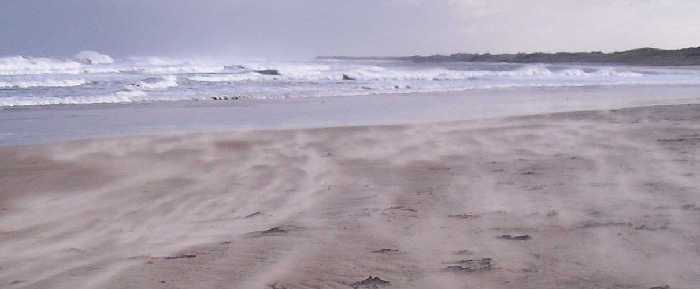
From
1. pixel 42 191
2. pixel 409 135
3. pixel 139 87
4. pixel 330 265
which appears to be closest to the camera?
pixel 330 265

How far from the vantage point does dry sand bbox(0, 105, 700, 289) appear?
363 cm

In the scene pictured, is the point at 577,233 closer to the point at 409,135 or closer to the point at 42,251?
the point at 42,251

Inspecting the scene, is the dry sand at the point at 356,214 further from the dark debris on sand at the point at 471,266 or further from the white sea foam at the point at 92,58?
the white sea foam at the point at 92,58

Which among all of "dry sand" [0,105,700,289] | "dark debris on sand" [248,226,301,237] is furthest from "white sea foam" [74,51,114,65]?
"dark debris on sand" [248,226,301,237]

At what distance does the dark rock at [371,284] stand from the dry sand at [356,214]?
2 cm

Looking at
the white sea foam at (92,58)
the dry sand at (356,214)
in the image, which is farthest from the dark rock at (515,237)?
the white sea foam at (92,58)

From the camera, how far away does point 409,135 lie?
10.1m

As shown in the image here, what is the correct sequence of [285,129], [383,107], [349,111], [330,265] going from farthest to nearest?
[383,107], [349,111], [285,129], [330,265]

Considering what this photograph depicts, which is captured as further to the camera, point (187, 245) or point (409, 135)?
point (409, 135)

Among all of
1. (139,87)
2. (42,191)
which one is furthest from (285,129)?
(139,87)

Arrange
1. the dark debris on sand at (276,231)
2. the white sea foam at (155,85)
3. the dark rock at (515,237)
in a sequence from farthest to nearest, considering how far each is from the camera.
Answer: the white sea foam at (155,85) < the dark debris on sand at (276,231) < the dark rock at (515,237)

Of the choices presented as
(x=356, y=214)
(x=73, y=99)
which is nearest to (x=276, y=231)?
(x=356, y=214)

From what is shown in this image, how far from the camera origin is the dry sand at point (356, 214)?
3631 millimetres

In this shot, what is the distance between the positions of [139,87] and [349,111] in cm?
1042
